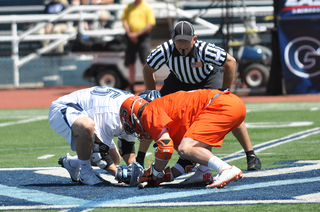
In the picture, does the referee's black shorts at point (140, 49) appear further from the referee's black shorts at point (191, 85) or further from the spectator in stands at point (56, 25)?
the referee's black shorts at point (191, 85)

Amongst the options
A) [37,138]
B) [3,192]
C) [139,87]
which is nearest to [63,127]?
[3,192]

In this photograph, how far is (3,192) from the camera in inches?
194

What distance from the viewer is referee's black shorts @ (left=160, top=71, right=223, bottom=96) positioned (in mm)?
6590

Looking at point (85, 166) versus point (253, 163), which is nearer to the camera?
point (85, 166)

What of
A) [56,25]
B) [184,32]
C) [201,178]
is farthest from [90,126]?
[56,25]

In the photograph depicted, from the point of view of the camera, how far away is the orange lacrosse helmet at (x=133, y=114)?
490cm

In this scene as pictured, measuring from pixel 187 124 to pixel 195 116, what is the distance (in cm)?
10

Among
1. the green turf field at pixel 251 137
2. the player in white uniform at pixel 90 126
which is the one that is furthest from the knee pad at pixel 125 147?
the green turf field at pixel 251 137

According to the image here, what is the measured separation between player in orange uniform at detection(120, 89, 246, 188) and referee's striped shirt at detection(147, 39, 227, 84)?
1.03 metres

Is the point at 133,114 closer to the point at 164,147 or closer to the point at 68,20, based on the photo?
the point at 164,147

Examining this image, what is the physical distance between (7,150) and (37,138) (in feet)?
3.75

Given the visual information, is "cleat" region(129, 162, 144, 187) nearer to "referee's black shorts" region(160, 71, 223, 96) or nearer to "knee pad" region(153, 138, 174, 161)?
"knee pad" region(153, 138, 174, 161)

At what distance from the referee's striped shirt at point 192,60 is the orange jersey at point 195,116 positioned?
1.06 m

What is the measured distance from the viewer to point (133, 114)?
4.91m
